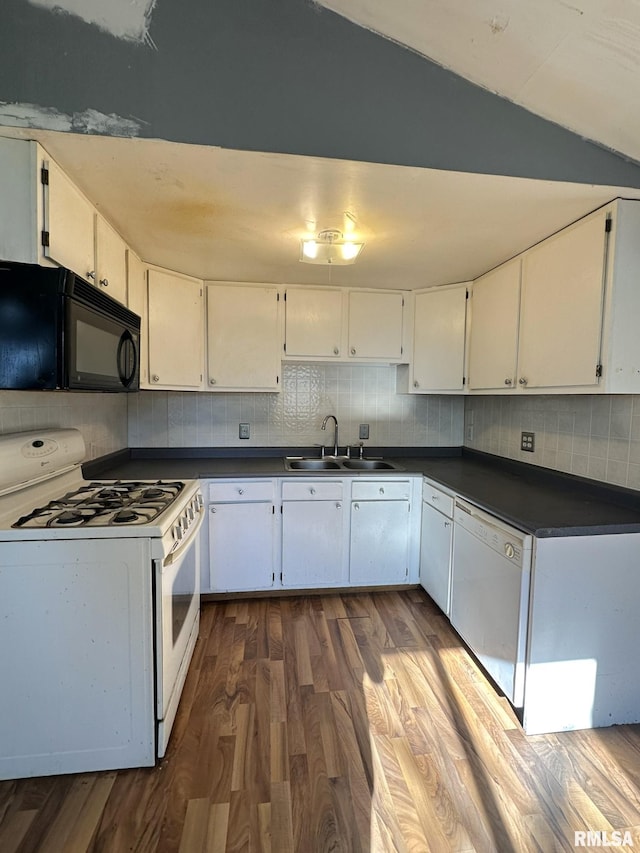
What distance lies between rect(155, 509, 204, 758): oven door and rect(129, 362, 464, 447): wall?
3.98 ft

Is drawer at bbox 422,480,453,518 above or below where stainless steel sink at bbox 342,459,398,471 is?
below

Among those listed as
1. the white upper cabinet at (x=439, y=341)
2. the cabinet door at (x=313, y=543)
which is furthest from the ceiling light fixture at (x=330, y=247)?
the cabinet door at (x=313, y=543)

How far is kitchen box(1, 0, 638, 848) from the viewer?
7.04 ft

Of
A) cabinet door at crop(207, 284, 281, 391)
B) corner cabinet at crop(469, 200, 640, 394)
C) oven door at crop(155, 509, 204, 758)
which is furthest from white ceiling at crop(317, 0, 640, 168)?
oven door at crop(155, 509, 204, 758)

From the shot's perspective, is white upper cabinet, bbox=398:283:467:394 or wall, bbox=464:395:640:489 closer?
wall, bbox=464:395:640:489

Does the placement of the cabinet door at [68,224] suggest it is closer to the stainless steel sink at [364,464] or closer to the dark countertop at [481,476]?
the dark countertop at [481,476]

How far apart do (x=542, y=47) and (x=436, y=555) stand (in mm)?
2300

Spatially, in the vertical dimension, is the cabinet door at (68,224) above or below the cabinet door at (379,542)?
above

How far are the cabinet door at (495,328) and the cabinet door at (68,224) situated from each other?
2.09 m

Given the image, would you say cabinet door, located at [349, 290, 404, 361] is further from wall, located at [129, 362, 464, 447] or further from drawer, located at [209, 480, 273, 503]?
drawer, located at [209, 480, 273, 503]

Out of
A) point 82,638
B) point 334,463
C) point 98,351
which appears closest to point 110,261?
point 98,351

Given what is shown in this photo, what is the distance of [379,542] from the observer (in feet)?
8.80

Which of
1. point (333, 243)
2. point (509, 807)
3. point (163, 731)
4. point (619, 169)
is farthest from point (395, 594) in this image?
point (619, 169)

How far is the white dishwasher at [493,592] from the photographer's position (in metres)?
1.61
